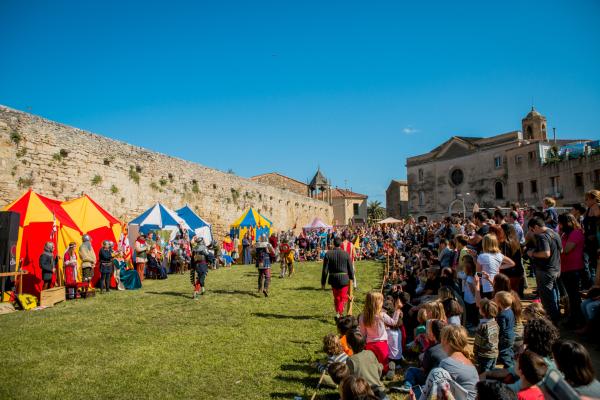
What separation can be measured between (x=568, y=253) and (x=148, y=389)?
6.06 m

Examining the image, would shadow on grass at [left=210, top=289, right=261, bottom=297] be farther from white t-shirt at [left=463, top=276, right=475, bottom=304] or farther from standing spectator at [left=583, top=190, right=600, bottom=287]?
standing spectator at [left=583, top=190, right=600, bottom=287]

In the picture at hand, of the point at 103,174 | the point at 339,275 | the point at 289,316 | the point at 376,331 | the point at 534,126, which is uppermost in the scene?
the point at 534,126

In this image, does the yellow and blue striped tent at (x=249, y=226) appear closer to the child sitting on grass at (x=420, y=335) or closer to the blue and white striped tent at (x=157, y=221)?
the blue and white striped tent at (x=157, y=221)

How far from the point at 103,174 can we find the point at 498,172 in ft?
126

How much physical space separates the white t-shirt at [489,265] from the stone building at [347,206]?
53488mm

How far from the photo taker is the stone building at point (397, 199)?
58.4 metres

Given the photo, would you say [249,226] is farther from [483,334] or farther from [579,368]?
[579,368]

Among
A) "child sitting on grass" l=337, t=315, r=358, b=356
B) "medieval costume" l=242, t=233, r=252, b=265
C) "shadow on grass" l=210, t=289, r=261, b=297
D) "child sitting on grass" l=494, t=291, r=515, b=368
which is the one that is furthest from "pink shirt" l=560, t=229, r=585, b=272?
"medieval costume" l=242, t=233, r=252, b=265

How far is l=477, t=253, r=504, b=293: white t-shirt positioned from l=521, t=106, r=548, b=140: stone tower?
44.6 meters

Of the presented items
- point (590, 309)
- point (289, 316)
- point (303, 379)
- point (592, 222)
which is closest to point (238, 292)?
point (289, 316)

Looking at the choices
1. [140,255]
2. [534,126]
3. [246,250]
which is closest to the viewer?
[140,255]

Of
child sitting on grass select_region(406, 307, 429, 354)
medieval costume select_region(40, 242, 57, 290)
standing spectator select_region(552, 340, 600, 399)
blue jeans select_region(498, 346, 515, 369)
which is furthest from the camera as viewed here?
medieval costume select_region(40, 242, 57, 290)

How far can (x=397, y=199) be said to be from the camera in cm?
5972

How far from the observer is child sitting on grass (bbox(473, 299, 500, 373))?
4090 mm
